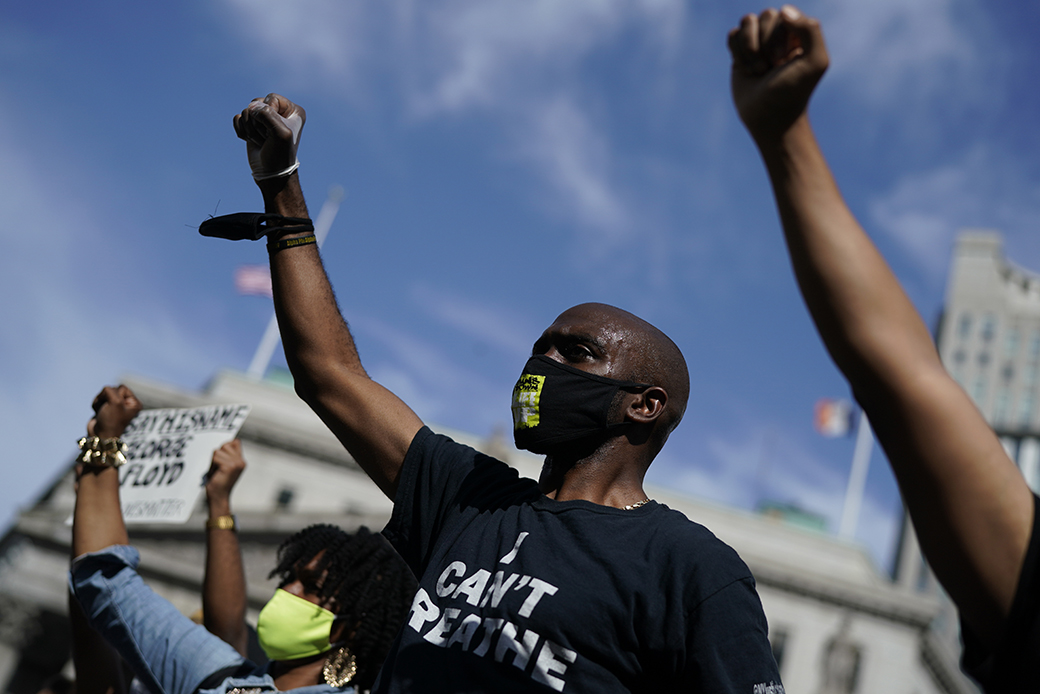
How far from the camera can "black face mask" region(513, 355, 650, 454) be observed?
2248mm

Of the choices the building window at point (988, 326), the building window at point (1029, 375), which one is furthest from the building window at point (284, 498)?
the building window at point (1029, 375)

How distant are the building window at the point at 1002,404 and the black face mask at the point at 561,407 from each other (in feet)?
319

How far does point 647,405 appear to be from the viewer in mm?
2355

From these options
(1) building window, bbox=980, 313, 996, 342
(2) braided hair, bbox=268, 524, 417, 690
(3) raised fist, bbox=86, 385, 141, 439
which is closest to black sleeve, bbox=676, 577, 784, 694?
(2) braided hair, bbox=268, 524, 417, 690

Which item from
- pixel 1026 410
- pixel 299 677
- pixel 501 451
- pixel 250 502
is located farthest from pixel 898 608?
pixel 1026 410

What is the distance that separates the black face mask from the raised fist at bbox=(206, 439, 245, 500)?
205 centimetres

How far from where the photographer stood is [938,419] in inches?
42.0

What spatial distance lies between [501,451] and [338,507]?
833 centimetres

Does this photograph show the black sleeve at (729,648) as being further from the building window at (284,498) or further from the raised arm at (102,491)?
the building window at (284,498)

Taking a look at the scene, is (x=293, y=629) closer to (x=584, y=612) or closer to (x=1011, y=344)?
(x=584, y=612)

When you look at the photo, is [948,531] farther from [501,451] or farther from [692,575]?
[501,451]

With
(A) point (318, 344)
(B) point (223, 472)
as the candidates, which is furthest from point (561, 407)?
(B) point (223, 472)

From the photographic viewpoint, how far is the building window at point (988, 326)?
89.8 metres

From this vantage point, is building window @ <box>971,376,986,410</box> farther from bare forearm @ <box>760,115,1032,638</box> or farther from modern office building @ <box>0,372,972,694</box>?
bare forearm @ <box>760,115,1032,638</box>
